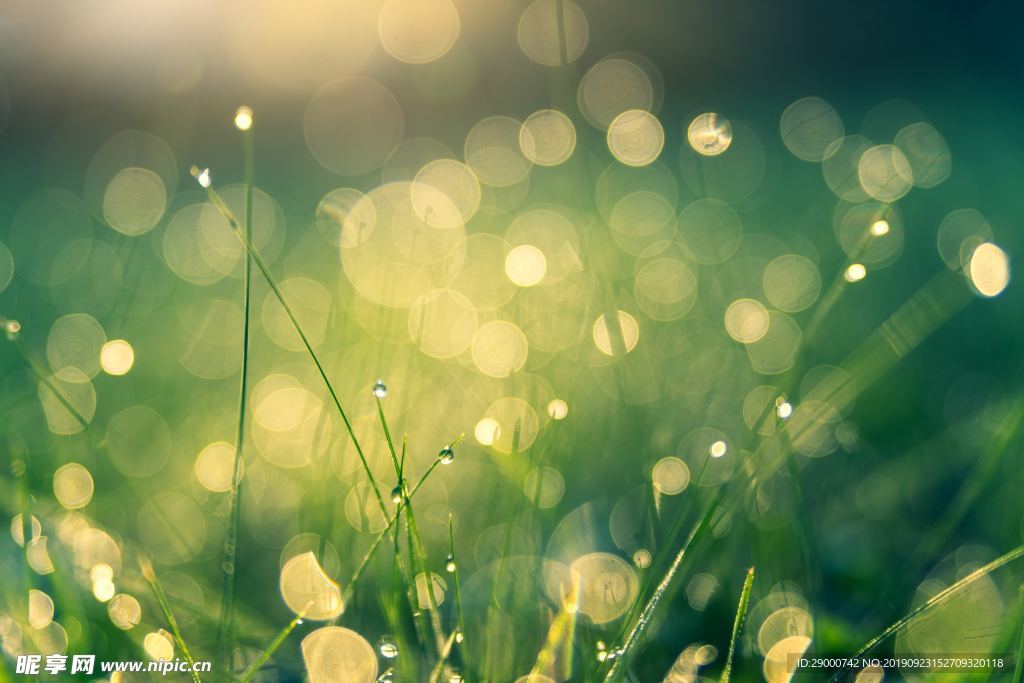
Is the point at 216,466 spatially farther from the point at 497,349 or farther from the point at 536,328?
the point at 536,328

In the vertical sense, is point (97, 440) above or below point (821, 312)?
below

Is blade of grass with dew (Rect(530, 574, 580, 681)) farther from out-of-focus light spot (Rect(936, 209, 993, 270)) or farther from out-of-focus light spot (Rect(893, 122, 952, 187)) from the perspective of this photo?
out-of-focus light spot (Rect(893, 122, 952, 187))

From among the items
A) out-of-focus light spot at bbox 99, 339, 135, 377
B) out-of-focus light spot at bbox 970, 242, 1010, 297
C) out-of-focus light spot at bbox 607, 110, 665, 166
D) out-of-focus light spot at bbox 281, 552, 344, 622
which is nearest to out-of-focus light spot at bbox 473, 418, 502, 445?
out-of-focus light spot at bbox 281, 552, 344, 622

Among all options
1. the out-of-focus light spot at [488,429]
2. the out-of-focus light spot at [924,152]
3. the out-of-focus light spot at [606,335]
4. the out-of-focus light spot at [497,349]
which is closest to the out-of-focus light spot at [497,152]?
the out-of-focus light spot at [924,152]

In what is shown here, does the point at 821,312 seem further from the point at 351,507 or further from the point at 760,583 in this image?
the point at 351,507

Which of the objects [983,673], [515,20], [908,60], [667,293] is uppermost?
[515,20]

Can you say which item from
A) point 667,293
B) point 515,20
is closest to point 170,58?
point 515,20
